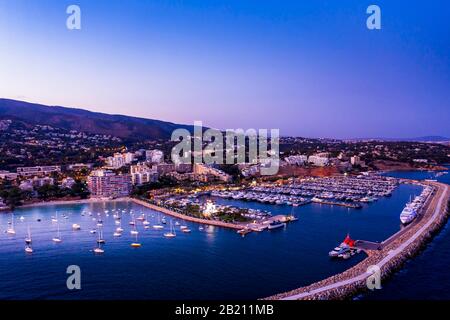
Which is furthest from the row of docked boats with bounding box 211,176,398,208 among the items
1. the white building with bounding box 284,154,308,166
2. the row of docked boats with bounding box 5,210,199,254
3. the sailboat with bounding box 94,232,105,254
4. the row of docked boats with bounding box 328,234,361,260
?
the sailboat with bounding box 94,232,105,254

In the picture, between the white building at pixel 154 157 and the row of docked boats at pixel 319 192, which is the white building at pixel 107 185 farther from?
the white building at pixel 154 157

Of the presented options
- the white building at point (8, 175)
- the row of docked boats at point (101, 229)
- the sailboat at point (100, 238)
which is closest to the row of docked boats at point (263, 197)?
the row of docked boats at point (101, 229)

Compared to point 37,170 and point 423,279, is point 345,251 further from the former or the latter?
point 37,170

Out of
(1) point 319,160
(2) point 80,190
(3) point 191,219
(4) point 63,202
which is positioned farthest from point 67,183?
(1) point 319,160

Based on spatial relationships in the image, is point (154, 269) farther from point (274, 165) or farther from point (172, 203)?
point (274, 165)

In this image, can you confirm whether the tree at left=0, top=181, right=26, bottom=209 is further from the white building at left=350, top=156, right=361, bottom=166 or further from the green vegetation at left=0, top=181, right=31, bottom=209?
the white building at left=350, top=156, right=361, bottom=166
